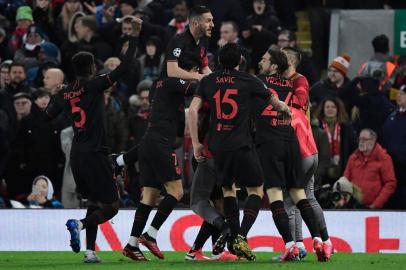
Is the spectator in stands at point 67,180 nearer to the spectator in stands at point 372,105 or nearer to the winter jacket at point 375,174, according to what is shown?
the winter jacket at point 375,174

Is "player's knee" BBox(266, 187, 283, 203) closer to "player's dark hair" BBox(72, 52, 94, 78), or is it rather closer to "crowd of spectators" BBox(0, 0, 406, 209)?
"player's dark hair" BBox(72, 52, 94, 78)

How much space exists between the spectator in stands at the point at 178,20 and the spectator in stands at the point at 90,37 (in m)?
1.07

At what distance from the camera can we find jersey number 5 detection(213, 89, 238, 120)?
14.1m

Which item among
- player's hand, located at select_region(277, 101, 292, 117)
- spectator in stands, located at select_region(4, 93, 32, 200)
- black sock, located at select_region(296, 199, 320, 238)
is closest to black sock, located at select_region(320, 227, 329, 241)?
black sock, located at select_region(296, 199, 320, 238)

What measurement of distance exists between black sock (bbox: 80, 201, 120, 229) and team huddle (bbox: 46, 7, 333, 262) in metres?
0.01

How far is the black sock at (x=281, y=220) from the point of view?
1415 cm

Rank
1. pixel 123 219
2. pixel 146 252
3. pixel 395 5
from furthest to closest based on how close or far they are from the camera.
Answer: pixel 395 5 < pixel 123 219 < pixel 146 252

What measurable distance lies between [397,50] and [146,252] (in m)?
8.82

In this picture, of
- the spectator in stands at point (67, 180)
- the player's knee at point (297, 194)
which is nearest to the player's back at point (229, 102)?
the player's knee at point (297, 194)

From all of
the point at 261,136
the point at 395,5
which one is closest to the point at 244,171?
the point at 261,136

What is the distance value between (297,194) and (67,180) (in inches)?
239

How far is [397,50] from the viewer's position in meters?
24.4

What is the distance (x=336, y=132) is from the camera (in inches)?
778

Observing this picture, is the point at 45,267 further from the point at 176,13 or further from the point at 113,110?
the point at 176,13
